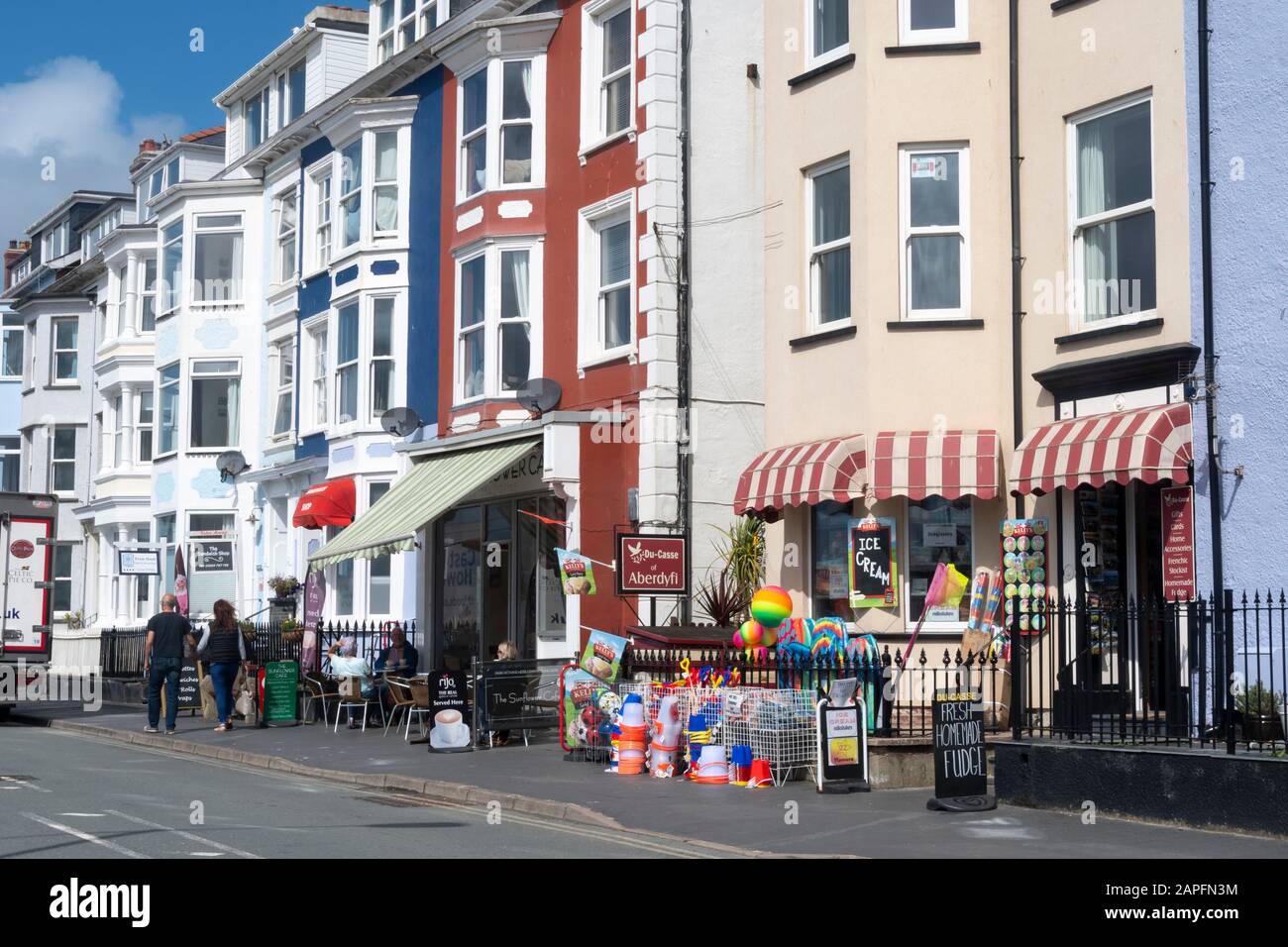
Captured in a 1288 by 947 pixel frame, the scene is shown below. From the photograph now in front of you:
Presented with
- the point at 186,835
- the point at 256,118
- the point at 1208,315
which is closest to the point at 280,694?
the point at 186,835

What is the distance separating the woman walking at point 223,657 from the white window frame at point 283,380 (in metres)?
8.63

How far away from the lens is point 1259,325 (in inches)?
593

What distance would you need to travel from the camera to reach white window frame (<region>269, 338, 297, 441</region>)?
32.3m

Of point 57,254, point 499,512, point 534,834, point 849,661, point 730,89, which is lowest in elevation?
point 534,834

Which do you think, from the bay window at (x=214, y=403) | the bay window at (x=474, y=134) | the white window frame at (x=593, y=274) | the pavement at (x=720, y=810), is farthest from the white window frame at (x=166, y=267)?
the pavement at (x=720, y=810)

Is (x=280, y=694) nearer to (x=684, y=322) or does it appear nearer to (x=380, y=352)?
(x=380, y=352)

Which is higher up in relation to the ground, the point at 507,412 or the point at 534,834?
the point at 507,412

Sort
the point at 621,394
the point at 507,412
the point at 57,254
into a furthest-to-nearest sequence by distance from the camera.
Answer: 1. the point at 57,254
2. the point at 507,412
3. the point at 621,394

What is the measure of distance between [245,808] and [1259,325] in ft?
33.1

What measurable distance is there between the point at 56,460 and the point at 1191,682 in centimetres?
3901
